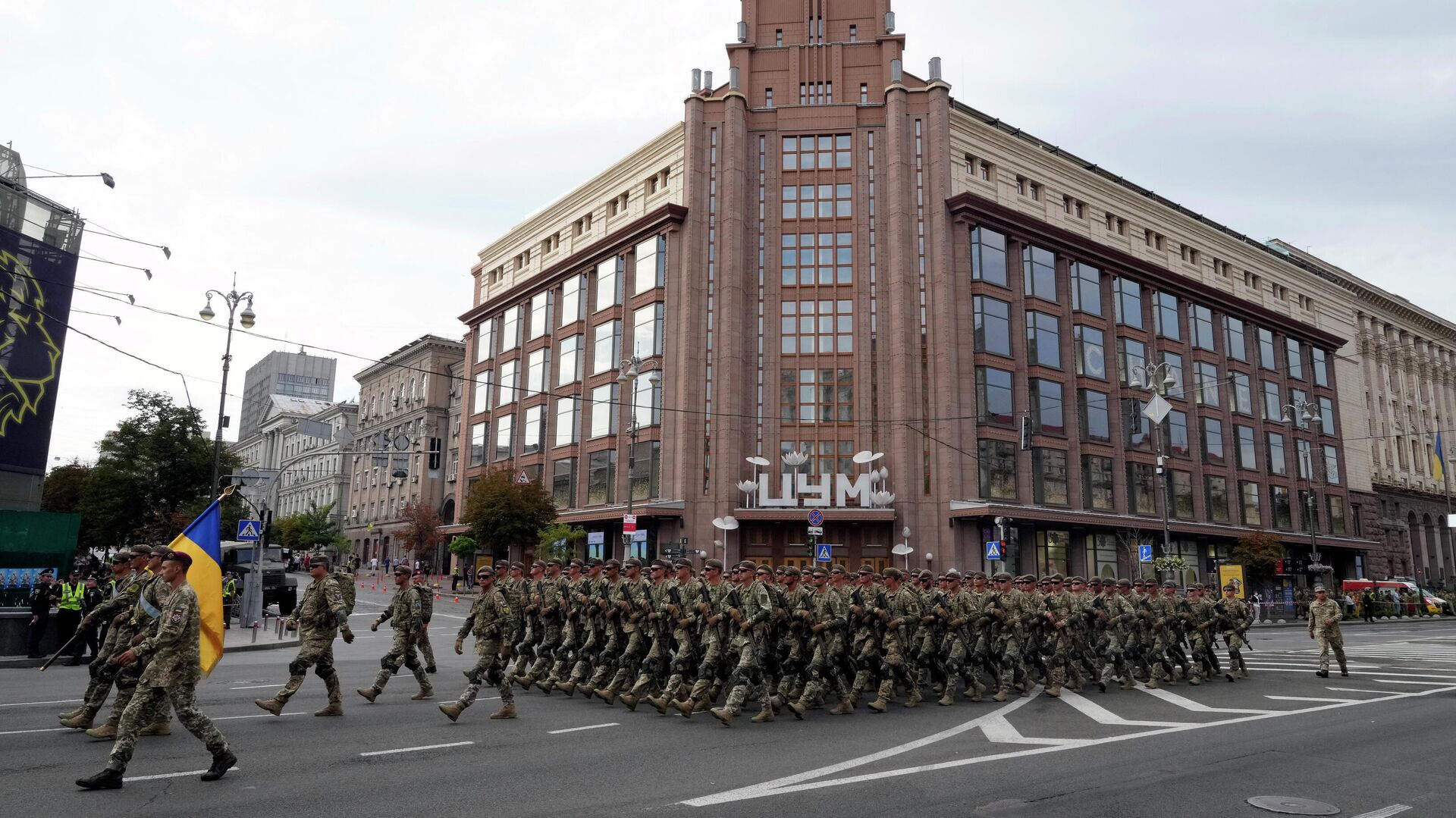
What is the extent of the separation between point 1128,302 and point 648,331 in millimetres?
27353

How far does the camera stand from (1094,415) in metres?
49.0

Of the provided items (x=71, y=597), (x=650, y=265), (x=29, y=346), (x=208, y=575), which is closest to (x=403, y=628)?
(x=208, y=575)

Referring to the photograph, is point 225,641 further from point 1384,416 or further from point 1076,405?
point 1384,416

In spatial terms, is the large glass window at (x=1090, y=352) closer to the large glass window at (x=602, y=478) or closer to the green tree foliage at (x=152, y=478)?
the large glass window at (x=602, y=478)

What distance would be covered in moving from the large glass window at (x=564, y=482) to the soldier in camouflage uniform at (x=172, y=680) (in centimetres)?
4251

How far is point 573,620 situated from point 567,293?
139ft

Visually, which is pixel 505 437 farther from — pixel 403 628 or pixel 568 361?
pixel 403 628

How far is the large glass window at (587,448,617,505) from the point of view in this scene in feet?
158

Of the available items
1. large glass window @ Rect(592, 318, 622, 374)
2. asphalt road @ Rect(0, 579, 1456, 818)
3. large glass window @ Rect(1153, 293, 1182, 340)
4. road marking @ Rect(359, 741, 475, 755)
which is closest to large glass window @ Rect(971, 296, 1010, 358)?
large glass window @ Rect(1153, 293, 1182, 340)

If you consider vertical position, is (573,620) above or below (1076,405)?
below

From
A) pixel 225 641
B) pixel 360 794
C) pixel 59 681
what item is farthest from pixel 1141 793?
pixel 225 641

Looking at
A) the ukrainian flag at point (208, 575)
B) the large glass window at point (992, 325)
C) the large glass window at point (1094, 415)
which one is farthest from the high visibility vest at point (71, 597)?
the large glass window at point (1094, 415)

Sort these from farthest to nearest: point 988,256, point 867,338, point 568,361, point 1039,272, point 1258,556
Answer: point 568,361, point 1258,556, point 1039,272, point 988,256, point 867,338

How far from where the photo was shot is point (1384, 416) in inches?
2813
